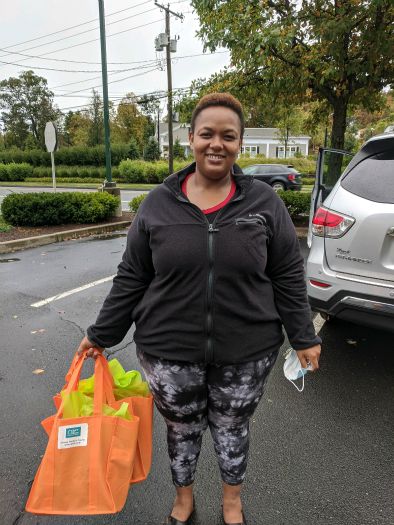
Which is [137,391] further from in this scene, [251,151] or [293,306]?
[251,151]

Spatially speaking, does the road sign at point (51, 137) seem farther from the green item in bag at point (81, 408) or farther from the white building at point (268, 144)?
the white building at point (268, 144)

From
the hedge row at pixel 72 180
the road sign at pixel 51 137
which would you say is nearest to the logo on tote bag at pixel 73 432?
the road sign at pixel 51 137

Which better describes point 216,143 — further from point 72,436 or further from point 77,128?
point 77,128

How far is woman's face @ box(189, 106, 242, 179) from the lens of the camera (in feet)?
4.87

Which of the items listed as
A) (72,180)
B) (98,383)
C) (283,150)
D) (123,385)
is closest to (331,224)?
(123,385)

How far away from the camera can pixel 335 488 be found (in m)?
2.04

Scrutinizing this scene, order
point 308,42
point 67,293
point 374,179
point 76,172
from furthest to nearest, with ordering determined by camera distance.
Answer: point 76,172 < point 308,42 < point 67,293 < point 374,179

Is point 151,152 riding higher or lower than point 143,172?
higher

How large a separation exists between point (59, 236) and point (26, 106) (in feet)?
180

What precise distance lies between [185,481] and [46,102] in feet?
203

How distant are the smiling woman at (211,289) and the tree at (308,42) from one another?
587cm

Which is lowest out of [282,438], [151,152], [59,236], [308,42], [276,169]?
[59,236]

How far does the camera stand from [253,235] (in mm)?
1466

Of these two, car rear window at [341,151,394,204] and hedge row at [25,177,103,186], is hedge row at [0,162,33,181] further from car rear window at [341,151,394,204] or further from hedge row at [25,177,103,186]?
car rear window at [341,151,394,204]
